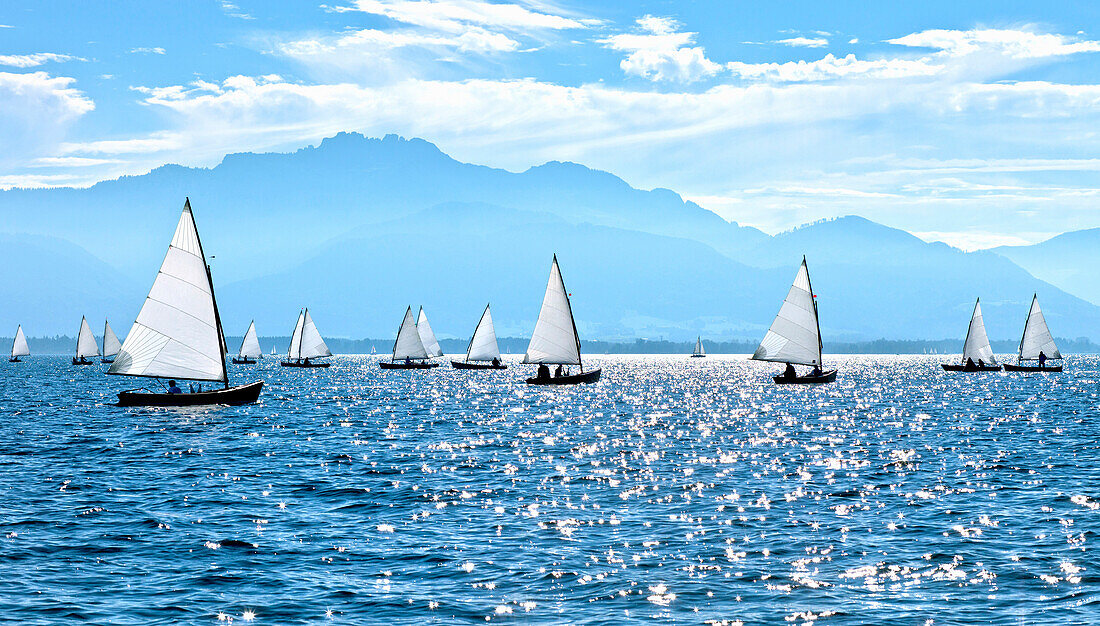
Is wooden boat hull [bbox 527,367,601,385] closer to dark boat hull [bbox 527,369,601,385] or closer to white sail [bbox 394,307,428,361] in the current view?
dark boat hull [bbox 527,369,601,385]

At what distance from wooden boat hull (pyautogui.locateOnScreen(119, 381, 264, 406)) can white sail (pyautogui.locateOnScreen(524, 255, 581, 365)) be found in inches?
1352

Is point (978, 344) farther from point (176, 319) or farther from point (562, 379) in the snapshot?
point (176, 319)

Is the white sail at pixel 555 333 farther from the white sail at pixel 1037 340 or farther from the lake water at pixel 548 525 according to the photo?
the white sail at pixel 1037 340

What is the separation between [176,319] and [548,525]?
41.8 m

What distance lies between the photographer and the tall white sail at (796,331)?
4011 inches

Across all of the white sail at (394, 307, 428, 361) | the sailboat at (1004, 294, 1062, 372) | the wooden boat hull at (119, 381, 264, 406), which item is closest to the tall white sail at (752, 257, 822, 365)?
the wooden boat hull at (119, 381, 264, 406)

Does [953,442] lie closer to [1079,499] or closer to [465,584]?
[1079,499]

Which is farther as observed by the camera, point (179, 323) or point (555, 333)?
point (555, 333)

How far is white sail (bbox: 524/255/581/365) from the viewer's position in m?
101

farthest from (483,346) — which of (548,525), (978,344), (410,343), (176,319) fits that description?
(548,525)

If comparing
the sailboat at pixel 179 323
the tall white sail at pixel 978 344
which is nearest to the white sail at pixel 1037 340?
the tall white sail at pixel 978 344

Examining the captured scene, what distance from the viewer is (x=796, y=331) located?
10375 centimetres

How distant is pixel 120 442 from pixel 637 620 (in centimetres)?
4132

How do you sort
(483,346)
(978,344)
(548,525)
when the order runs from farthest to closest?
(483,346)
(978,344)
(548,525)
